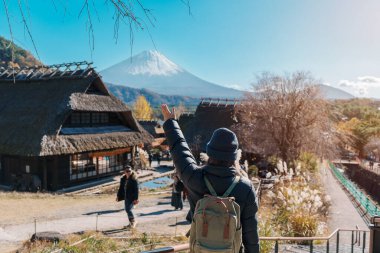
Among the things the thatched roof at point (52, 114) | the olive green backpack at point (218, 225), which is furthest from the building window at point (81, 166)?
the olive green backpack at point (218, 225)

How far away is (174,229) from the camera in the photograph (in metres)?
9.24

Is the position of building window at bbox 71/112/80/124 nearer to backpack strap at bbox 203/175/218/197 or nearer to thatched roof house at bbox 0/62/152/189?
thatched roof house at bbox 0/62/152/189

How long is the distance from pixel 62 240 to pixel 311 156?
1950 centimetres

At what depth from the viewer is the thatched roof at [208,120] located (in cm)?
2831

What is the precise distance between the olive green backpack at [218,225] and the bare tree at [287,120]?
1946cm

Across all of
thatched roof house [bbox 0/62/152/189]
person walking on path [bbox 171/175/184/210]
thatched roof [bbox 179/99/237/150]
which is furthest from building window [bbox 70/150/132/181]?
person walking on path [bbox 171/175/184/210]

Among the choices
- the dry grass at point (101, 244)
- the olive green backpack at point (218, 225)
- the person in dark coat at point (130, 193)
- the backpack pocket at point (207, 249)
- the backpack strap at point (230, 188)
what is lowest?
the dry grass at point (101, 244)

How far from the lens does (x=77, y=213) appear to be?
37.8 ft

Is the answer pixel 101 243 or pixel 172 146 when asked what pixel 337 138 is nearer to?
pixel 101 243

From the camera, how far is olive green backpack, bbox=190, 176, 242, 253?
7.10ft

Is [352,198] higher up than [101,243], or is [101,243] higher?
[101,243]

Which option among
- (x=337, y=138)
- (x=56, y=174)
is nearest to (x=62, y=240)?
(x=56, y=174)

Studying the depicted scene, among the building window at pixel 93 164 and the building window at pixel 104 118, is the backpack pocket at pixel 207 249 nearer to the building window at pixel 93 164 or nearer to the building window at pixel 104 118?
the building window at pixel 93 164

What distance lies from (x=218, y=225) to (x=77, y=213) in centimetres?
1041
